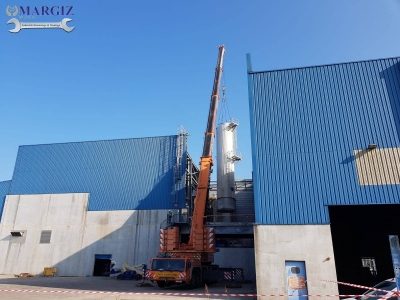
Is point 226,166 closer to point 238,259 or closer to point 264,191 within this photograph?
point 238,259

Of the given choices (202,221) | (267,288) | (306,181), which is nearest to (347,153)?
(306,181)

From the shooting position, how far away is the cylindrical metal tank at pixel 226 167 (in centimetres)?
2909

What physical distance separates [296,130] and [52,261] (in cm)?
2943

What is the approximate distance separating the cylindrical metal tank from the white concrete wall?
11.9m

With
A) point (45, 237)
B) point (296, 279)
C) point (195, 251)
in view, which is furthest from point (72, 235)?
point (296, 279)

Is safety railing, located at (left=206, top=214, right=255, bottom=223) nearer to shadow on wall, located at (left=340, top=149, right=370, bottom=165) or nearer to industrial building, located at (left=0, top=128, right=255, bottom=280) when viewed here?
industrial building, located at (left=0, top=128, right=255, bottom=280)

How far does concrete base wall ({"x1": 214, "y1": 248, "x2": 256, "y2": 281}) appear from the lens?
29.1 meters

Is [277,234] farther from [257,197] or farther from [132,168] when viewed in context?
[132,168]

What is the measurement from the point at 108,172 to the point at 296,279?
25.1 metres

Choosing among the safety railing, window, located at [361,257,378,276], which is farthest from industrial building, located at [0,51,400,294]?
window, located at [361,257,378,276]

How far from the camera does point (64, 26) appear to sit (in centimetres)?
2144

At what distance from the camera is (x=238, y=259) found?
29.5 m

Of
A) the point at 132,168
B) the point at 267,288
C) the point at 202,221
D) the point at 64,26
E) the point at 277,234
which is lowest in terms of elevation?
the point at 267,288

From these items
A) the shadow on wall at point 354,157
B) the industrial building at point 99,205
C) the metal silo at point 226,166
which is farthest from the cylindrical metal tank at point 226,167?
the shadow on wall at point 354,157
